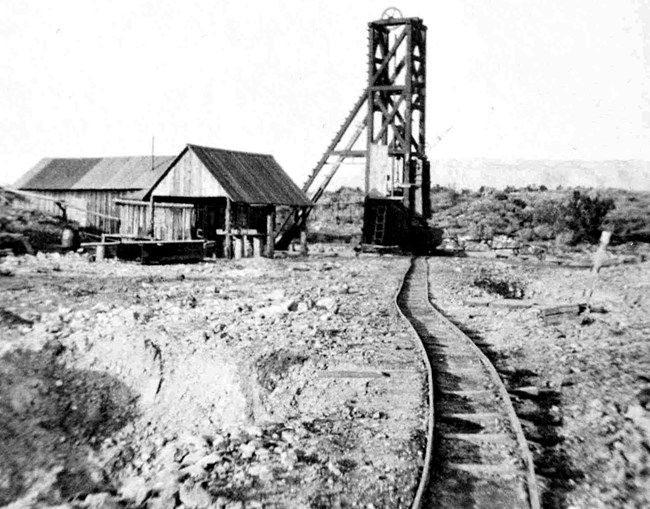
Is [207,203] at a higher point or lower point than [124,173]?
lower

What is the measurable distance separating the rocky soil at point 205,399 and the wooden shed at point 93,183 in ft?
72.0

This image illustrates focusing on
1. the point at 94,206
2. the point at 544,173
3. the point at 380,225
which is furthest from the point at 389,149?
the point at 544,173

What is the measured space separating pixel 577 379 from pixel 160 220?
20321 mm

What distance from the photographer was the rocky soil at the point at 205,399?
19.1 feet

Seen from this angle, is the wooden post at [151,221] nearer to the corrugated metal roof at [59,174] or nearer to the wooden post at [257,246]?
the wooden post at [257,246]

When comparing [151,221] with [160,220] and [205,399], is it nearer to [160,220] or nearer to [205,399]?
[160,220]

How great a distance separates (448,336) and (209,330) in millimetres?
4288

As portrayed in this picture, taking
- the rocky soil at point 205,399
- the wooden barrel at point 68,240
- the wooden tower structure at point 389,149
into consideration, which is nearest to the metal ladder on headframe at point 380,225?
the wooden tower structure at point 389,149

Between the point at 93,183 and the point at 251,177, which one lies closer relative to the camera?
the point at 251,177

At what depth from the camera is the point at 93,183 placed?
37.9 metres

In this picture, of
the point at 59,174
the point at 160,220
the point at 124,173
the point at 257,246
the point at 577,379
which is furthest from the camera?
the point at 59,174

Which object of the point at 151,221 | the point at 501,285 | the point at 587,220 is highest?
the point at 587,220

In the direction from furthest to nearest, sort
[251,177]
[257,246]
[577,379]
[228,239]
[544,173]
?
[544,173]
[251,177]
[257,246]
[228,239]
[577,379]

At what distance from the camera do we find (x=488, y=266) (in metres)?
24.6
